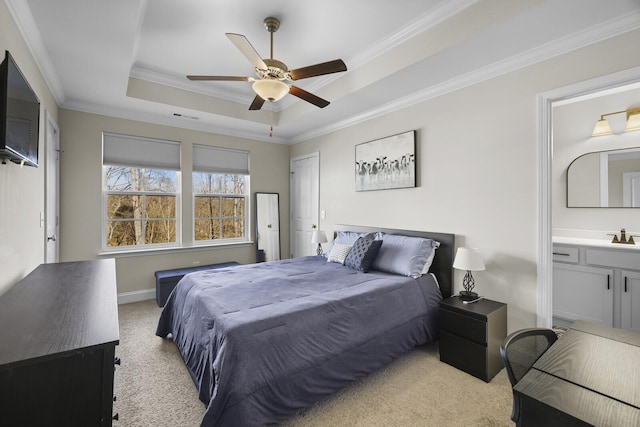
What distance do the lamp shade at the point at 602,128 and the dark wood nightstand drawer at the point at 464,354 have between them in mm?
3034

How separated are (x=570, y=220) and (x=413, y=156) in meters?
2.22

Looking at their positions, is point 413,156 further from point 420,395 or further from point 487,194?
point 420,395

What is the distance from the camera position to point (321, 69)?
224 centimetres

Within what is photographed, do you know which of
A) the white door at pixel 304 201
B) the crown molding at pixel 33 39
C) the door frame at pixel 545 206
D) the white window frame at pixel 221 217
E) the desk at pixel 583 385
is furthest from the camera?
the white door at pixel 304 201

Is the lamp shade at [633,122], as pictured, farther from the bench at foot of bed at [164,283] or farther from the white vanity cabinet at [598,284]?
the bench at foot of bed at [164,283]

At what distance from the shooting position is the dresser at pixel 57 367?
37.5 inches

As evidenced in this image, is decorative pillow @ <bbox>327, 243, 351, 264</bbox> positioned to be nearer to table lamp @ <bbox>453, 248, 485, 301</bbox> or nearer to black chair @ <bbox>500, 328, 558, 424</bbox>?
table lamp @ <bbox>453, 248, 485, 301</bbox>

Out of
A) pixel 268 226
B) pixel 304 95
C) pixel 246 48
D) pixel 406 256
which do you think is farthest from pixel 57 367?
pixel 268 226

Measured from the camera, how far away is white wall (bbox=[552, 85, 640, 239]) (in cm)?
324

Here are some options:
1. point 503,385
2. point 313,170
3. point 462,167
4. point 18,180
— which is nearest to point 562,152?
point 462,167

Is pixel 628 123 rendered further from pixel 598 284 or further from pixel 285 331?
pixel 285 331

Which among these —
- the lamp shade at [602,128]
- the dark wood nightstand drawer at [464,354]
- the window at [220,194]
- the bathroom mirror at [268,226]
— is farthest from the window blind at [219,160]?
the lamp shade at [602,128]

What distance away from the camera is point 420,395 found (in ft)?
6.82

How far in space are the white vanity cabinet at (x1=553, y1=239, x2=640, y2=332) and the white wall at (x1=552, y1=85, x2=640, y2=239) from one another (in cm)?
63
